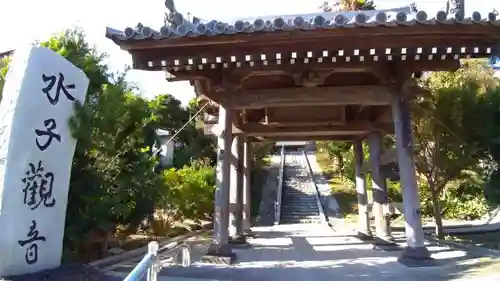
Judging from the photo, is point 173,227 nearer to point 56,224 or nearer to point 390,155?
point 390,155

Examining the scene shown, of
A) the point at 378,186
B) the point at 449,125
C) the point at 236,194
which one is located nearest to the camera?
the point at 449,125

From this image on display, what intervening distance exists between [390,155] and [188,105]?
65.8 ft

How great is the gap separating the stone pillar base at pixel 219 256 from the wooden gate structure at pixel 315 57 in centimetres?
2

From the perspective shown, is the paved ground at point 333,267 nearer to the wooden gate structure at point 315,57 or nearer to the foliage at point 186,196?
the wooden gate structure at point 315,57

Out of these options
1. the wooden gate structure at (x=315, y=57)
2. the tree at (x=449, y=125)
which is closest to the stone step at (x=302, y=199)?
the tree at (x=449, y=125)

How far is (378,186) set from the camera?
424 inches

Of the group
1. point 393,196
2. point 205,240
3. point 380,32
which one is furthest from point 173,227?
point 393,196

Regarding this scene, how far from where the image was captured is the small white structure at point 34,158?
5.57 m

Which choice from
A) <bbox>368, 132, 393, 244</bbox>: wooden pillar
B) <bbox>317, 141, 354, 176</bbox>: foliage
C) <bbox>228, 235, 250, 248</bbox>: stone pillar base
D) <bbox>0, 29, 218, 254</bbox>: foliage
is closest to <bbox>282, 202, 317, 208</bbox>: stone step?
<bbox>317, 141, 354, 176</bbox>: foliage

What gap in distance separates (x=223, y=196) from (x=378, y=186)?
14.4 feet

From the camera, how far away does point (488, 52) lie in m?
7.17

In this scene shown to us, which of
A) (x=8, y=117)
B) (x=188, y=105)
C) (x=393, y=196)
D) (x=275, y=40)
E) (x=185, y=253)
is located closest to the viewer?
(x=8, y=117)

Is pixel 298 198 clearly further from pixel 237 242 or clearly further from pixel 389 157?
pixel 389 157

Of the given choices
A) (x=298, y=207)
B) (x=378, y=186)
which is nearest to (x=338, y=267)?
(x=378, y=186)
